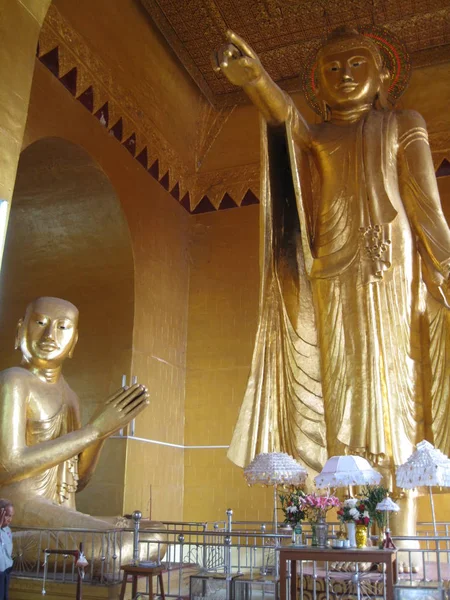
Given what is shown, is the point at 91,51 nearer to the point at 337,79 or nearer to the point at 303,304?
the point at 337,79

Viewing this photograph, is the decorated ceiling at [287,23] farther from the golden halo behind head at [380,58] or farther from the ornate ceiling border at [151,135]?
the golden halo behind head at [380,58]

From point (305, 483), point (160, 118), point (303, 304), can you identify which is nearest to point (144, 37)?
point (160, 118)

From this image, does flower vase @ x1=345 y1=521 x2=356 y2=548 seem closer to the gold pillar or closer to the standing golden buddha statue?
the standing golden buddha statue

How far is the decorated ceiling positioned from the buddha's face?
6.20 ft

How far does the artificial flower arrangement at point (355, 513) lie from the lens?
3.22 meters

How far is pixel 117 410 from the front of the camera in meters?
4.07

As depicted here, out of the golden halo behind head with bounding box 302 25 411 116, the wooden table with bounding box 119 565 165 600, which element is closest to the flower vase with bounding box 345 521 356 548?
the wooden table with bounding box 119 565 165 600

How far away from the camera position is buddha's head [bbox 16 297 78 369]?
4.45m

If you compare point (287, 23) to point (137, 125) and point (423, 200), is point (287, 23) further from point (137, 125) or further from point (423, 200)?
point (423, 200)

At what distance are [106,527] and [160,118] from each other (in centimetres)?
435

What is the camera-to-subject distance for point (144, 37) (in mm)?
6395

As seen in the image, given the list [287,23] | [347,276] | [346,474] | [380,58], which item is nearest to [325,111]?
[380,58]

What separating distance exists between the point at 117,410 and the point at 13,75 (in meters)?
Answer: 2.00

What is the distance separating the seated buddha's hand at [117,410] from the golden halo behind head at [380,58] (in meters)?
2.72
